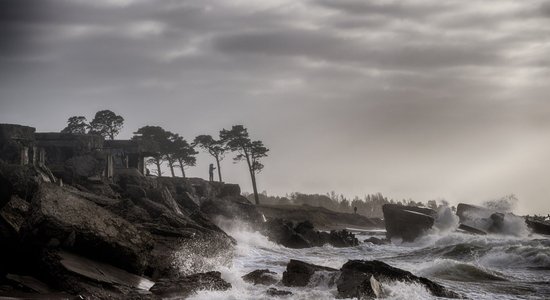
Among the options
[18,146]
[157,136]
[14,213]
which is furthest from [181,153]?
[14,213]

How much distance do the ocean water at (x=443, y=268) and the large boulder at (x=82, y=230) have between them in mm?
2187

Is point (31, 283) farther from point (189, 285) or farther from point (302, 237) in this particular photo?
point (302, 237)

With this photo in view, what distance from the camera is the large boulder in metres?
11.6

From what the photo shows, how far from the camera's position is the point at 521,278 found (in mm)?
17172

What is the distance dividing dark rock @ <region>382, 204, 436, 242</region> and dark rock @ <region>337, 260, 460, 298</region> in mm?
22813

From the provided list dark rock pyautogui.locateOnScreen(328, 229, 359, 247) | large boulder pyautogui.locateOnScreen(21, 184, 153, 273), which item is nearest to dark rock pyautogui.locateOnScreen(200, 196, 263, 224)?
dark rock pyautogui.locateOnScreen(328, 229, 359, 247)

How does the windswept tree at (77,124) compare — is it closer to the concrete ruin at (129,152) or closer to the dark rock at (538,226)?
the concrete ruin at (129,152)

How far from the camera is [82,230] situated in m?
12.0

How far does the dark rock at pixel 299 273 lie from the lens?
1387 centimetres

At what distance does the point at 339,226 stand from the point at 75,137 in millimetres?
28810

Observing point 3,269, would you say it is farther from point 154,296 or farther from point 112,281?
point 154,296

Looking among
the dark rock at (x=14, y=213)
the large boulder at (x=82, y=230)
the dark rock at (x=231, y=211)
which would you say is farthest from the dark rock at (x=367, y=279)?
the dark rock at (x=231, y=211)

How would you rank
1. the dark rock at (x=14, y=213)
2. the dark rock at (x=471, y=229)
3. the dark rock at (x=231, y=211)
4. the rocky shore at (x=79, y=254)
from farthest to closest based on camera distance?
the dark rock at (x=471, y=229) < the dark rock at (x=231, y=211) < the dark rock at (x=14, y=213) < the rocky shore at (x=79, y=254)

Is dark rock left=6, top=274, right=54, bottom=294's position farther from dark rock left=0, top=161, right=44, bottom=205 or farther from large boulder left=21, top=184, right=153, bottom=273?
dark rock left=0, top=161, right=44, bottom=205
